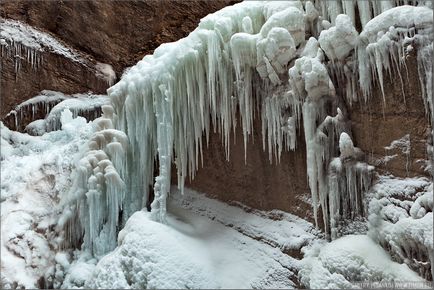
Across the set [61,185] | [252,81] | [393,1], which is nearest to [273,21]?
[252,81]

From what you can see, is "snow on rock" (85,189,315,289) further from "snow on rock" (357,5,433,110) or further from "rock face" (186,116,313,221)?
"snow on rock" (357,5,433,110)

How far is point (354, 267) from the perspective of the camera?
460cm

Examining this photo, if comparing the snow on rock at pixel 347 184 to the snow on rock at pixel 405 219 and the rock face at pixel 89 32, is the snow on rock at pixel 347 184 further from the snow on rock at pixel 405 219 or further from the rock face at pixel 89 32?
the rock face at pixel 89 32

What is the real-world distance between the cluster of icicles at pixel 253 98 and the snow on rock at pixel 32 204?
1.23 feet

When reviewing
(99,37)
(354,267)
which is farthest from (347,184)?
(99,37)

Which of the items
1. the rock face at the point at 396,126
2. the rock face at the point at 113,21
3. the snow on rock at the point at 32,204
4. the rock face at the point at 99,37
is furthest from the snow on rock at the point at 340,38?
the rock face at the point at 113,21

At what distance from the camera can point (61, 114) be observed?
8.87 m

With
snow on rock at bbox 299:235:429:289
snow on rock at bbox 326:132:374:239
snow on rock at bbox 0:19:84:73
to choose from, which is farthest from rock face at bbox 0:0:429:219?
snow on rock at bbox 299:235:429:289

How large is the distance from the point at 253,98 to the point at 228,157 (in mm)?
796

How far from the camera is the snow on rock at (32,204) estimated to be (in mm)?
5688

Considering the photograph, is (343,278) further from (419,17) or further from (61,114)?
(61,114)

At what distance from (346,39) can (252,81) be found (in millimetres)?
1254

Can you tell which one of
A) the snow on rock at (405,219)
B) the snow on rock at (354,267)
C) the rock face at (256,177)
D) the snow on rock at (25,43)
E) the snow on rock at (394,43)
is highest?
the snow on rock at (25,43)

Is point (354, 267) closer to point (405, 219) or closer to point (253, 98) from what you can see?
point (405, 219)
